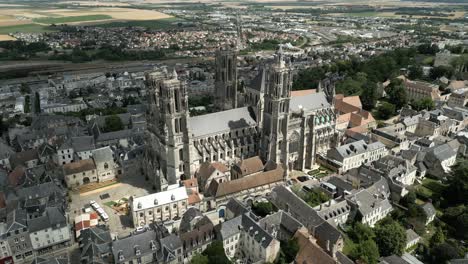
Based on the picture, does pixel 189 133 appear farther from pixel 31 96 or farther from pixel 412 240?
pixel 31 96

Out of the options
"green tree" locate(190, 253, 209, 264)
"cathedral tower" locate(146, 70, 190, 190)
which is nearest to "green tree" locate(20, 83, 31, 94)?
"cathedral tower" locate(146, 70, 190, 190)

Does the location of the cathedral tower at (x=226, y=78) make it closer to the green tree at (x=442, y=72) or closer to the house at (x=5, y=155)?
the house at (x=5, y=155)

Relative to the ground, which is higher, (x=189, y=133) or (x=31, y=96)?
(x=189, y=133)

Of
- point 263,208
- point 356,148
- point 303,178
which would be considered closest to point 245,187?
point 263,208

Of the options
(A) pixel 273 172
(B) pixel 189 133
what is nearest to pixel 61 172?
(B) pixel 189 133

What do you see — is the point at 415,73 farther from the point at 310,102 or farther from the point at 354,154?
the point at 354,154

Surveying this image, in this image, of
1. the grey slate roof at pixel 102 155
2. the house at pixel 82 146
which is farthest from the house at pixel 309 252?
the house at pixel 82 146
